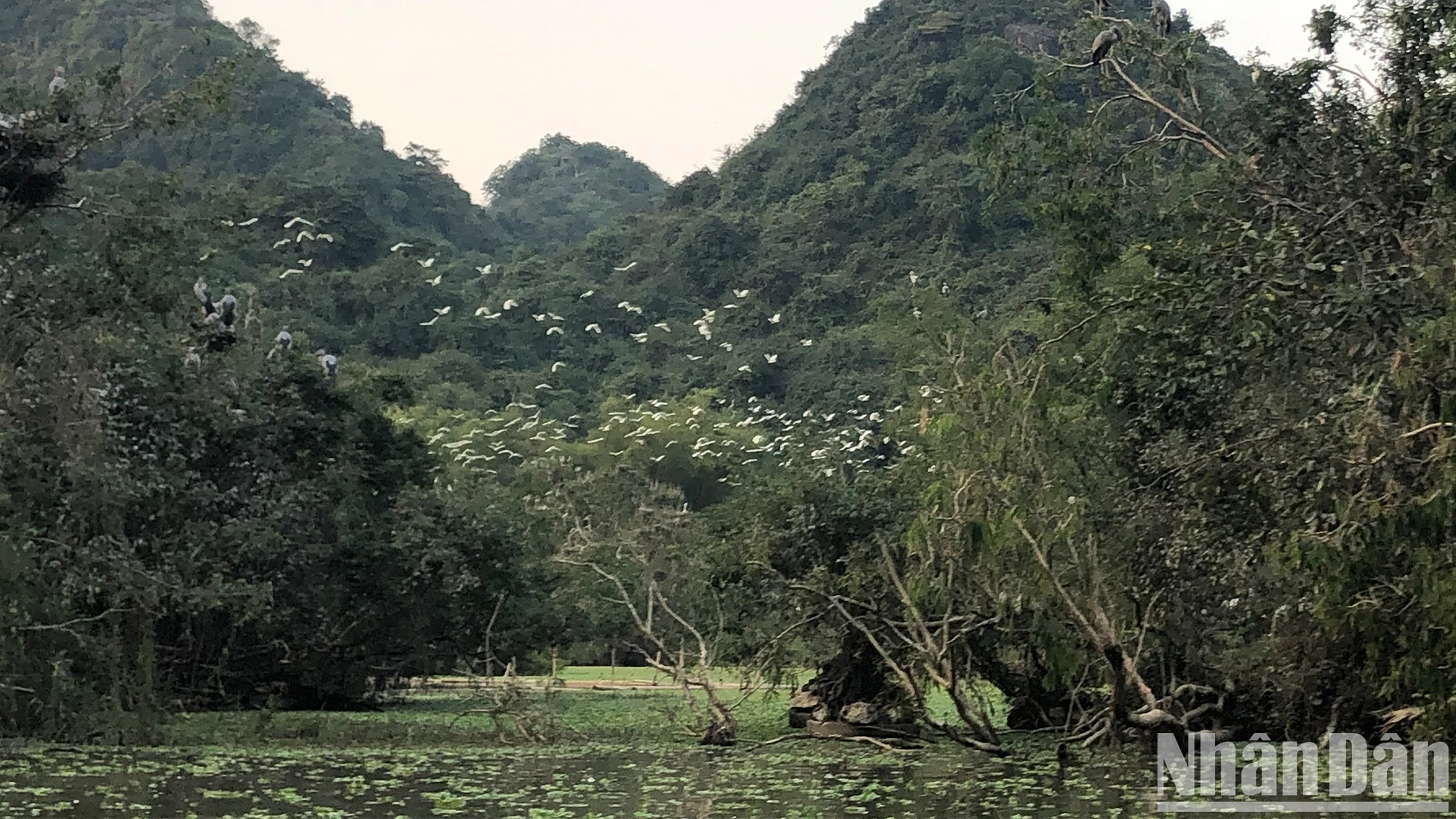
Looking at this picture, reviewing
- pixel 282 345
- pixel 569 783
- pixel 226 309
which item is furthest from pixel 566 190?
pixel 569 783

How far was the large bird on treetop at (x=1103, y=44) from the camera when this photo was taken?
1491 cm

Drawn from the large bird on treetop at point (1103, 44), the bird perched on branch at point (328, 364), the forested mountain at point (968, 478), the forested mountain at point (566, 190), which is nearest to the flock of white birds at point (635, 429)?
the forested mountain at point (968, 478)

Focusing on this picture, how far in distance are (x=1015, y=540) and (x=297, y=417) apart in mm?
9804

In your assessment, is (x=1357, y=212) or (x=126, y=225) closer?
(x=1357, y=212)

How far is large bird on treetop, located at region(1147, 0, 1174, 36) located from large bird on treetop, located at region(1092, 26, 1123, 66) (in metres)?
1.10

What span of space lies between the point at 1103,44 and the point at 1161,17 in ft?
5.36

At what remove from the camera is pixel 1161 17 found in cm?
1622

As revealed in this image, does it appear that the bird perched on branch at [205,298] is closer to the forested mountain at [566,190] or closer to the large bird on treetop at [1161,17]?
the large bird on treetop at [1161,17]

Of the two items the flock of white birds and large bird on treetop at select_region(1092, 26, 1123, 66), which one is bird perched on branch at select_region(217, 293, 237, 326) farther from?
the flock of white birds

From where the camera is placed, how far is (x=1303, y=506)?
438 inches

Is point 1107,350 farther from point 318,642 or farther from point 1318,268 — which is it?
point 318,642

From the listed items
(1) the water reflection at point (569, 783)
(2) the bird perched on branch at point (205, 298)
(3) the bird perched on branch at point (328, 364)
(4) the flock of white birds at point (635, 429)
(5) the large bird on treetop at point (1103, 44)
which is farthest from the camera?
(4) the flock of white birds at point (635, 429)

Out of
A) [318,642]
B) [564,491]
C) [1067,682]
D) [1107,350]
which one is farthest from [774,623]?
[564,491]

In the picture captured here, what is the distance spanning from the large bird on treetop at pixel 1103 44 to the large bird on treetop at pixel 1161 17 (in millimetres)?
1098
